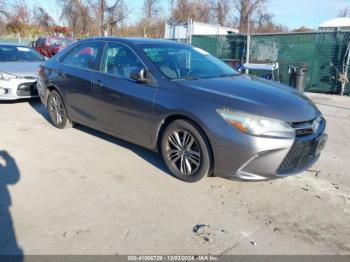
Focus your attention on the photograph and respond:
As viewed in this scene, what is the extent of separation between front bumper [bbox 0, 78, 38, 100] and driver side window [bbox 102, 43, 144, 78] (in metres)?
3.87

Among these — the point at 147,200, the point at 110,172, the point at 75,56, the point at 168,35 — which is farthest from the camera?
the point at 168,35

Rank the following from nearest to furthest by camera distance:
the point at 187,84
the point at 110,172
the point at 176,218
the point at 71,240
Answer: the point at 71,240
the point at 176,218
the point at 187,84
the point at 110,172

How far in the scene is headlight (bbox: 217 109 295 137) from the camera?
10.7ft

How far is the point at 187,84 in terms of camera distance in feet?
12.7

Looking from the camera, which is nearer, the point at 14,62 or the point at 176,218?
the point at 176,218

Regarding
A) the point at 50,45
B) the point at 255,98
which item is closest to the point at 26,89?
the point at 255,98

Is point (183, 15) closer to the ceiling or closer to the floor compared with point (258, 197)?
closer to the ceiling

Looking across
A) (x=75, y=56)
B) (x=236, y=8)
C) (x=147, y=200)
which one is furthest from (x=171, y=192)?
(x=236, y=8)

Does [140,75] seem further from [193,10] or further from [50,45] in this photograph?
[193,10]

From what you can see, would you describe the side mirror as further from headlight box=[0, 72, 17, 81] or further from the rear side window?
headlight box=[0, 72, 17, 81]

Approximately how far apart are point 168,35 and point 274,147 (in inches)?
660

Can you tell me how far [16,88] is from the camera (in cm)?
775

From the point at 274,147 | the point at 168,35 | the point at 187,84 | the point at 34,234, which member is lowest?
the point at 34,234

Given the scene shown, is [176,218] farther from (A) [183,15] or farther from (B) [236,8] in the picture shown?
(B) [236,8]
